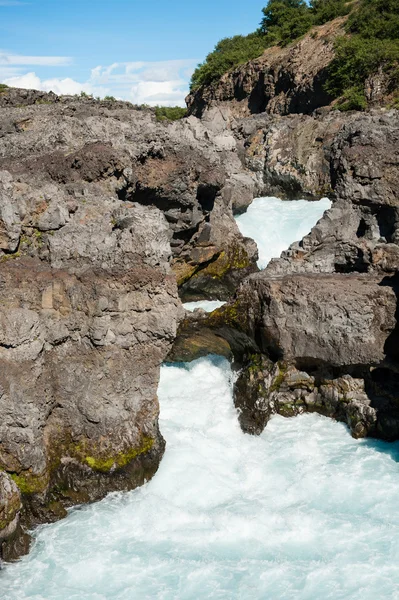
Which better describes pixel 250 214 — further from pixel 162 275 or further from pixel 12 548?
pixel 12 548

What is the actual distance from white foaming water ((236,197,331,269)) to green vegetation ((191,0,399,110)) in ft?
52.4

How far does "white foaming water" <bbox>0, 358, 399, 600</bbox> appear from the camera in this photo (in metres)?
10.1

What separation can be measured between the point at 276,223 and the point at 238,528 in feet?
68.0

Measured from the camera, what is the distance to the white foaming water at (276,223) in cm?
2864

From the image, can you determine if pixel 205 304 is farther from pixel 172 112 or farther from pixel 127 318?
pixel 172 112

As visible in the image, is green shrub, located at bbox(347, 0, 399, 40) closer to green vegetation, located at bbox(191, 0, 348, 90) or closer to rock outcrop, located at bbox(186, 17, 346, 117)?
rock outcrop, located at bbox(186, 17, 346, 117)

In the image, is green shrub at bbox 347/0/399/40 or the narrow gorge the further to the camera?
green shrub at bbox 347/0/399/40

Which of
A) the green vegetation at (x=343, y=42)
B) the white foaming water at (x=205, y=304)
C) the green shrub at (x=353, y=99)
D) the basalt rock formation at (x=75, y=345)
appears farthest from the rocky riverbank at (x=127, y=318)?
the green vegetation at (x=343, y=42)

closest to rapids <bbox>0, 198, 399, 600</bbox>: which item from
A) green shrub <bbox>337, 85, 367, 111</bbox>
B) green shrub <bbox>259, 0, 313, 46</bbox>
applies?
green shrub <bbox>337, 85, 367, 111</bbox>

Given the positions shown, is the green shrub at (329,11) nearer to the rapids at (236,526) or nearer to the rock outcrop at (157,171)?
the rock outcrop at (157,171)

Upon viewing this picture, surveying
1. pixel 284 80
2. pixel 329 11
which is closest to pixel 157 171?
pixel 284 80

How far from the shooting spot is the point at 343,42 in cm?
5097

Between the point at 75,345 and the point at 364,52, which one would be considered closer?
the point at 75,345

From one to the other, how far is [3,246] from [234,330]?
6093 millimetres
